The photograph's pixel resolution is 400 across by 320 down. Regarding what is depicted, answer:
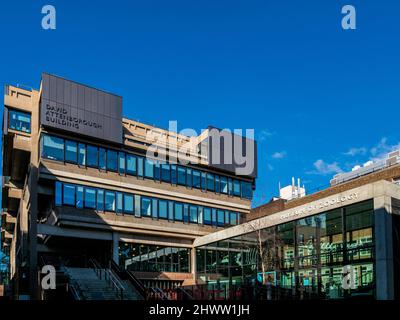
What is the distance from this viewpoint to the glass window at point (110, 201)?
39.2 metres

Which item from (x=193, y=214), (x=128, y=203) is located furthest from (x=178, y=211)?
(x=128, y=203)

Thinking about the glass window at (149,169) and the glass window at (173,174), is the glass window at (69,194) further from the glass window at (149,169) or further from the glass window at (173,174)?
the glass window at (173,174)

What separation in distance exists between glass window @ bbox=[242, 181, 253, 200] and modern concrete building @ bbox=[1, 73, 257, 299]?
144cm

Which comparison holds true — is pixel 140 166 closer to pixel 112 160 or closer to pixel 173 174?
pixel 112 160

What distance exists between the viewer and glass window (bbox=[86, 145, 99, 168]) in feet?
127

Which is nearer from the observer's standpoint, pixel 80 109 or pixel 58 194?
pixel 58 194

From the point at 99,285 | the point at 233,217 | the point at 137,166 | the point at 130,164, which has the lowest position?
the point at 99,285

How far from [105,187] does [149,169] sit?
4.56 m

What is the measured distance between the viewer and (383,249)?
24.6 metres

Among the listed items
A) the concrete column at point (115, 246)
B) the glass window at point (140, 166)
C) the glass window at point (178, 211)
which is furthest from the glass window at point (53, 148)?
the glass window at point (178, 211)

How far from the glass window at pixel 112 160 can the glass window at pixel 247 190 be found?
14.2 meters

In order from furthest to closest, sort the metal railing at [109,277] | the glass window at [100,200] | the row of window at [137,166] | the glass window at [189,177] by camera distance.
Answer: the glass window at [189,177] → the glass window at [100,200] → the row of window at [137,166] → the metal railing at [109,277]
